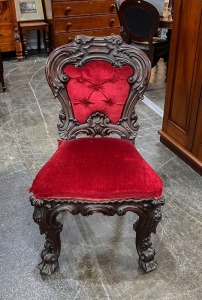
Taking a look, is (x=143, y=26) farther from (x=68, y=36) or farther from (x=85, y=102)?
(x=85, y=102)

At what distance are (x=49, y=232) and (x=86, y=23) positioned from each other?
156 inches

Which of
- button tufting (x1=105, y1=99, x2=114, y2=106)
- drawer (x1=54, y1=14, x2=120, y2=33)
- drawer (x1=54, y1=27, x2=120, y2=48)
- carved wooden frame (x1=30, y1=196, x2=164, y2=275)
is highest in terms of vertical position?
button tufting (x1=105, y1=99, x2=114, y2=106)

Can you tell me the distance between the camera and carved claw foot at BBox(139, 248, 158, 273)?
1736 millimetres

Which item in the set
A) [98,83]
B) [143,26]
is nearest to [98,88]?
[98,83]

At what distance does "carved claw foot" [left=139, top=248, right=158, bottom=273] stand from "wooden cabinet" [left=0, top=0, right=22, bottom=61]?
12.6 feet

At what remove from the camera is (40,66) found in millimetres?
4719

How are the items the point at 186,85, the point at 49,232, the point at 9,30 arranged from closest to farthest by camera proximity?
the point at 49,232
the point at 186,85
the point at 9,30

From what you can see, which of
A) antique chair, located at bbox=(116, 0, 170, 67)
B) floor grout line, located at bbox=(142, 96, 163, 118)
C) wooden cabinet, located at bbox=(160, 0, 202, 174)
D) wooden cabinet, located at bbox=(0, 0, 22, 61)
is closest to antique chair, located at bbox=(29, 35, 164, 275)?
wooden cabinet, located at bbox=(160, 0, 202, 174)

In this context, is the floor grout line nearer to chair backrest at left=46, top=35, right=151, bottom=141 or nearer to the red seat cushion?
chair backrest at left=46, top=35, right=151, bottom=141

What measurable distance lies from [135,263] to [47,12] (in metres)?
4.14

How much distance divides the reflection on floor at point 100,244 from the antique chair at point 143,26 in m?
1.25

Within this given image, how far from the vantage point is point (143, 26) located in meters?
3.60

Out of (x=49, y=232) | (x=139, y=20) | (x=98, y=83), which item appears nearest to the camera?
(x=49, y=232)

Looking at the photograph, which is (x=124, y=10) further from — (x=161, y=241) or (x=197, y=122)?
(x=161, y=241)
